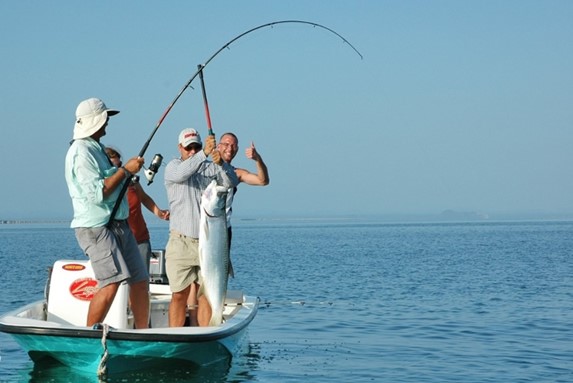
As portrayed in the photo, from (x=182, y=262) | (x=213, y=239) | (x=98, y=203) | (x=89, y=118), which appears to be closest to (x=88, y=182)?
(x=98, y=203)

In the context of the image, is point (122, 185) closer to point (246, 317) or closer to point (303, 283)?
point (246, 317)

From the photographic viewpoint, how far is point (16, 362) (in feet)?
31.2

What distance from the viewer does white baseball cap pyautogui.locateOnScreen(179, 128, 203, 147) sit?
28.0 ft

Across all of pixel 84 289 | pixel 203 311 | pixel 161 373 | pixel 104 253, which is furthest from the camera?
pixel 203 311

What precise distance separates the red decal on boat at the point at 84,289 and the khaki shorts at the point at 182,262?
0.69 m

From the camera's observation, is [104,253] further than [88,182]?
Yes

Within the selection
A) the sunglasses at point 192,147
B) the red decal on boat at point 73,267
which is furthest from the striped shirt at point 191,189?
the red decal on boat at point 73,267

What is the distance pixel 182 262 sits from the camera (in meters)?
8.52

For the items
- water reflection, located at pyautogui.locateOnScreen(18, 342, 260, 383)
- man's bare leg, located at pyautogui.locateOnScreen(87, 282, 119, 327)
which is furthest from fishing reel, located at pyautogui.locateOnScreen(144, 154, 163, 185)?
water reflection, located at pyautogui.locateOnScreen(18, 342, 260, 383)

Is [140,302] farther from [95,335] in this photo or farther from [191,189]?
[191,189]

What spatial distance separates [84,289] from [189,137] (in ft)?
5.39

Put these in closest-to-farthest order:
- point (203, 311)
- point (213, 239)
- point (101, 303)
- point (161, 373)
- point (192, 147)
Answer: point (101, 303) → point (213, 239) → point (161, 373) → point (192, 147) → point (203, 311)

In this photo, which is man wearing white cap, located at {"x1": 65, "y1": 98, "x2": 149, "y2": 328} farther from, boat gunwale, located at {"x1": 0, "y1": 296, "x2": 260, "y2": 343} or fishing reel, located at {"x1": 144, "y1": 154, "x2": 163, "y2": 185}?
fishing reel, located at {"x1": 144, "y1": 154, "x2": 163, "y2": 185}

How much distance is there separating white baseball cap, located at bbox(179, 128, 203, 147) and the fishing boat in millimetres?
1376
